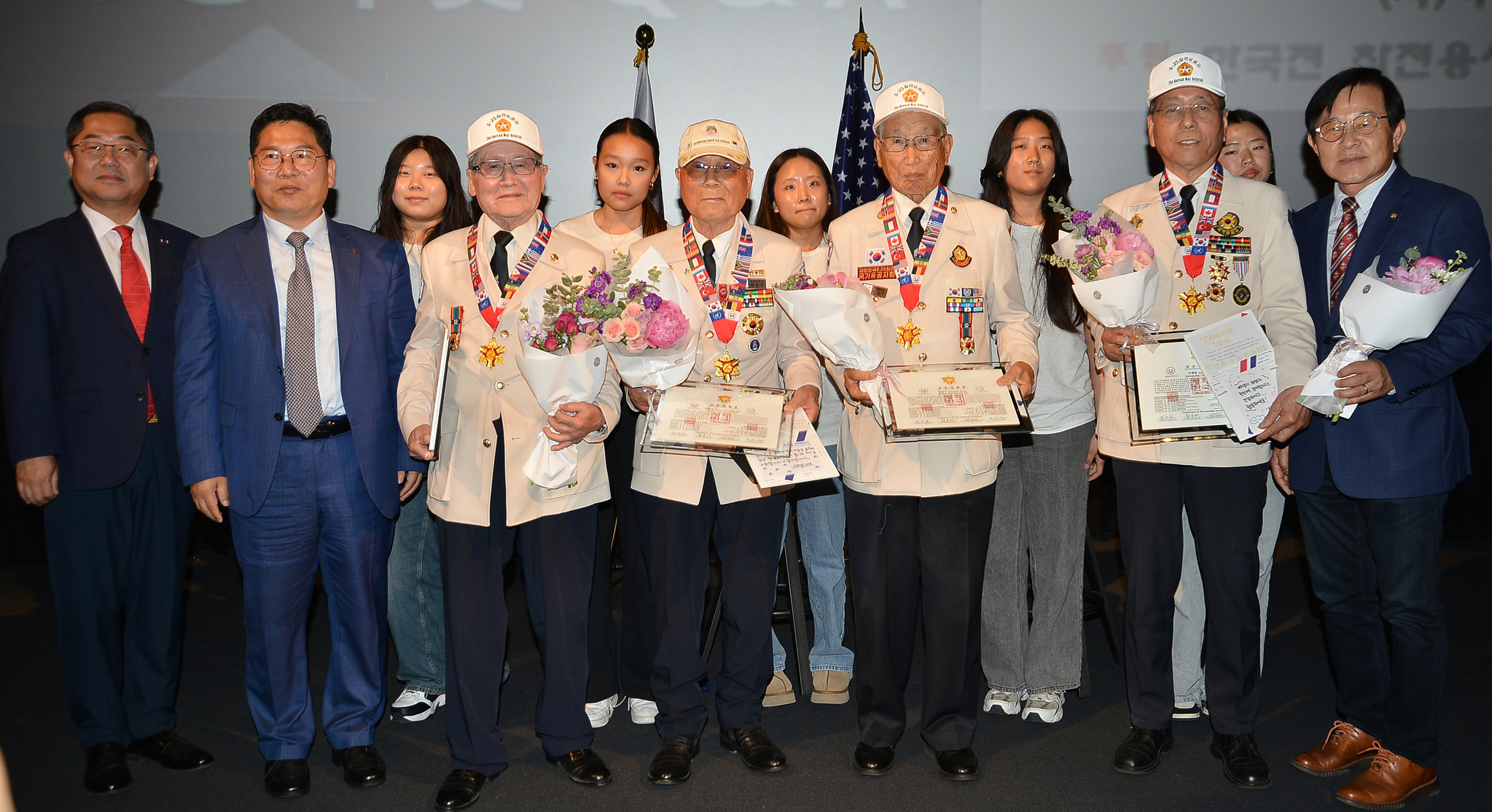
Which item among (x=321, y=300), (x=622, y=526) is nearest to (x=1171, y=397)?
(x=622, y=526)

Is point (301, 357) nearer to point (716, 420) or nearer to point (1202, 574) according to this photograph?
point (716, 420)

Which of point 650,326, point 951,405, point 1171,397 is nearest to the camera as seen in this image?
point 650,326

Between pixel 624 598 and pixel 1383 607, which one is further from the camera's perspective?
pixel 624 598

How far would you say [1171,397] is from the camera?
2816 mm

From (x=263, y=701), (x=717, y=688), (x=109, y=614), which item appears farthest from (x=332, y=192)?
(x=717, y=688)

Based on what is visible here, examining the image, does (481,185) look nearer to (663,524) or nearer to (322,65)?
(663,524)

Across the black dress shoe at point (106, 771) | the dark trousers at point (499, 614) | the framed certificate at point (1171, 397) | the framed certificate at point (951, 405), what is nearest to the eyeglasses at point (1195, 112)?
the framed certificate at point (1171, 397)

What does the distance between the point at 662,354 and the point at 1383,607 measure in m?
2.36

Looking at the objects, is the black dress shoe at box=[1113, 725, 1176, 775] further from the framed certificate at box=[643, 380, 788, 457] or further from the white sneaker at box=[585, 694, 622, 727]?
the white sneaker at box=[585, 694, 622, 727]

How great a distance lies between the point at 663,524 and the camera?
9.86 feet

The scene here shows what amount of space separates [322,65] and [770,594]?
447cm

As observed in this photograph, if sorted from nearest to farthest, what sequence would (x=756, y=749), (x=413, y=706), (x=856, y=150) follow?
1. (x=756, y=749)
2. (x=413, y=706)
3. (x=856, y=150)

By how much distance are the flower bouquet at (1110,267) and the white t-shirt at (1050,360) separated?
51 cm

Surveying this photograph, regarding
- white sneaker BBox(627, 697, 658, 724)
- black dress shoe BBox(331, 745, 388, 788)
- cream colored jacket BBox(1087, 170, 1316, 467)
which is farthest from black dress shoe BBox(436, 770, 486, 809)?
cream colored jacket BBox(1087, 170, 1316, 467)
